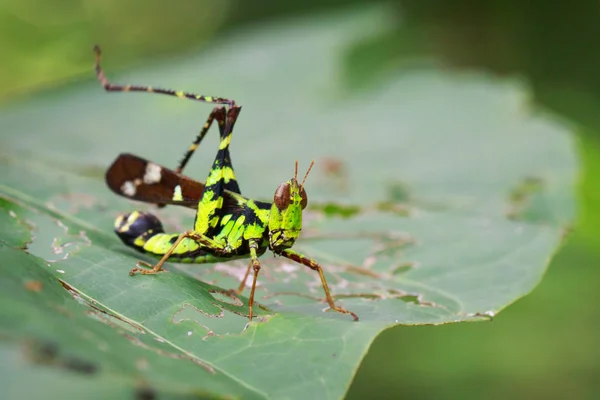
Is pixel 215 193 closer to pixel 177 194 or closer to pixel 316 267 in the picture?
pixel 177 194

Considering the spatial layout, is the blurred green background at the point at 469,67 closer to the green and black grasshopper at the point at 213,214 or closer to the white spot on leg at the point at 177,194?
the green and black grasshopper at the point at 213,214

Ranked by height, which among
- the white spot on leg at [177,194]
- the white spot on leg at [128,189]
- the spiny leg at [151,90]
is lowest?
the white spot on leg at [128,189]

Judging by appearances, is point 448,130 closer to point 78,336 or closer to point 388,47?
point 388,47

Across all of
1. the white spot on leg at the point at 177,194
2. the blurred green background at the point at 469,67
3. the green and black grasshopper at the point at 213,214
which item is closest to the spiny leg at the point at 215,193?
the green and black grasshopper at the point at 213,214

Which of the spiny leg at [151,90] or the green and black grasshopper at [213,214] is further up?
the spiny leg at [151,90]

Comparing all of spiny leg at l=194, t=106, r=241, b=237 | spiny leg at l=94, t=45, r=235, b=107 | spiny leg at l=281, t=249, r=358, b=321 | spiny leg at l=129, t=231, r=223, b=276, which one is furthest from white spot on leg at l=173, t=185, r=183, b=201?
spiny leg at l=281, t=249, r=358, b=321

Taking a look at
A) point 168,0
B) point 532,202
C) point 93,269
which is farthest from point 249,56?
point 168,0

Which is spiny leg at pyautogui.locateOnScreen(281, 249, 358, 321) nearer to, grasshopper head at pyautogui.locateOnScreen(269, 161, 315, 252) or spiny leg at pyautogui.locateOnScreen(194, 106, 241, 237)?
grasshopper head at pyautogui.locateOnScreen(269, 161, 315, 252)
